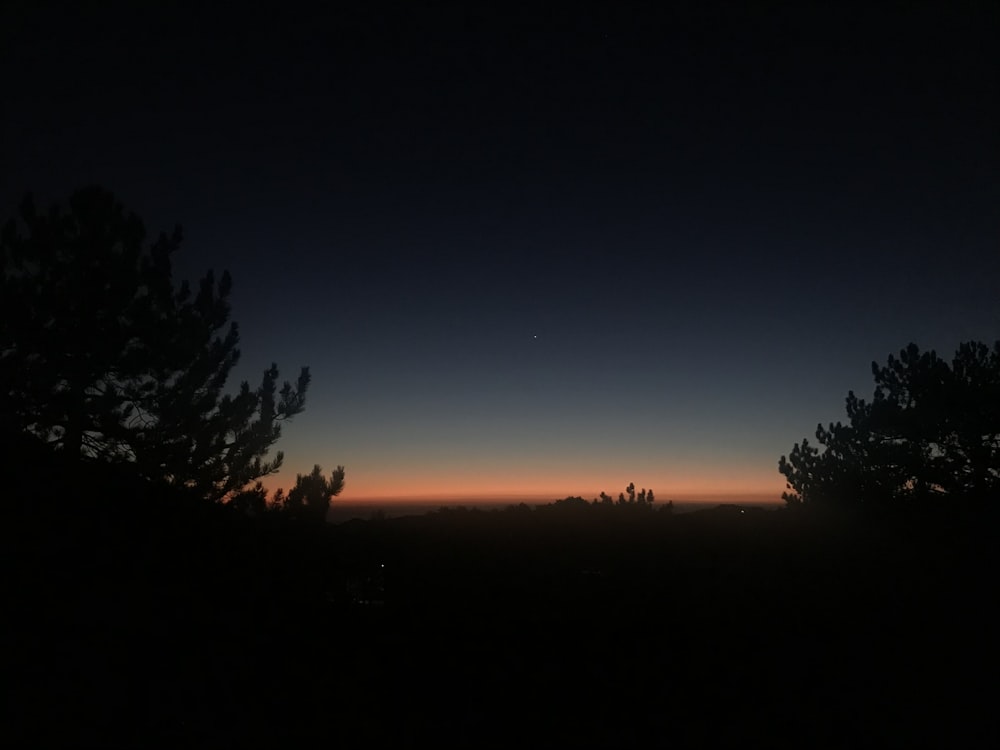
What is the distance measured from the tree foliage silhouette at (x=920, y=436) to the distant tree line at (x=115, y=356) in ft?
65.3

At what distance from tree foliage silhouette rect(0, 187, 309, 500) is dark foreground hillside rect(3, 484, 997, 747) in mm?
2913

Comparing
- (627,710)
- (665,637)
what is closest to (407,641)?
(627,710)

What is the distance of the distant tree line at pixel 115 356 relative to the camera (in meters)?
12.3

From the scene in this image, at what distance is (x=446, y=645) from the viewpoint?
25.6 ft

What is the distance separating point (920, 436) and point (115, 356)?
962 inches

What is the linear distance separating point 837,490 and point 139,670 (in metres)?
22.0

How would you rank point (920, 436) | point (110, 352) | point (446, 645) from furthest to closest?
point (920, 436)
point (110, 352)
point (446, 645)

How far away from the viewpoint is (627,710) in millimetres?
6164

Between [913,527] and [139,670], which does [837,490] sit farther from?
[139,670]

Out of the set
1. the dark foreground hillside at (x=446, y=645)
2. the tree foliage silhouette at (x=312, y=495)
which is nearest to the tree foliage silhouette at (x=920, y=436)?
the dark foreground hillside at (x=446, y=645)

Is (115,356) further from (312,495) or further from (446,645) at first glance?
(446,645)

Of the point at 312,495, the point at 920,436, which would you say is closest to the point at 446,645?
the point at 312,495

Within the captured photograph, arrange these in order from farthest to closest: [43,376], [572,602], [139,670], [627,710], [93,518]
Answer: [43,376] < [572,602] < [93,518] < [627,710] < [139,670]

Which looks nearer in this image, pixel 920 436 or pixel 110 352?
pixel 110 352
